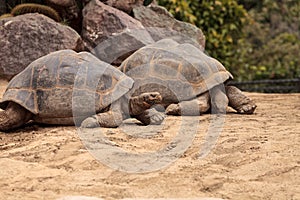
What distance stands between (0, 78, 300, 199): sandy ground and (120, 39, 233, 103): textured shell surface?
0.81 metres

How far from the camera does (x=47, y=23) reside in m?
7.14

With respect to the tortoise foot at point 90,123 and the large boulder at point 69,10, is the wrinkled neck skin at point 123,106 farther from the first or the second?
the large boulder at point 69,10

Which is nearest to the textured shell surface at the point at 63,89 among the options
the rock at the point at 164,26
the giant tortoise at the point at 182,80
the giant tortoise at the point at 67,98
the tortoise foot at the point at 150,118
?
the giant tortoise at the point at 67,98

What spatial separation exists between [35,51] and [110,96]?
2.94 meters

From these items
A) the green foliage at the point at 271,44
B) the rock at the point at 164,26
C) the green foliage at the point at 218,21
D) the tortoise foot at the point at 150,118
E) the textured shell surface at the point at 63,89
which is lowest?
the green foliage at the point at 271,44

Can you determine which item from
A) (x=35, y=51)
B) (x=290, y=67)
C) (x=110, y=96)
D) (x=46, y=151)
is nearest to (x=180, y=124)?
(x=110, y=96)

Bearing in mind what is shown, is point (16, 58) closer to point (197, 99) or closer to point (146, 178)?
point (197, 99)

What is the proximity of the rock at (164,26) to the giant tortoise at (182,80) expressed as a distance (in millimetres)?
2785

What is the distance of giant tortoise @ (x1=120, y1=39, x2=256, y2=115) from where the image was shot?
5121 mm

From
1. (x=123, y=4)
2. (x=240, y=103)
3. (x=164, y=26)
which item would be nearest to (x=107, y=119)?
(x=240, y=103)

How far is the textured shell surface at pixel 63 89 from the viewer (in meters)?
4.32

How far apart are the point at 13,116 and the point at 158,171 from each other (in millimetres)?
1769

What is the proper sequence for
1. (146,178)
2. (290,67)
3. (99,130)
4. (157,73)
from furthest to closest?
(290,67), (157,73), (99,130), (146,178)

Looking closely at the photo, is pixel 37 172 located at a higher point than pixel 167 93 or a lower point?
→ higher
